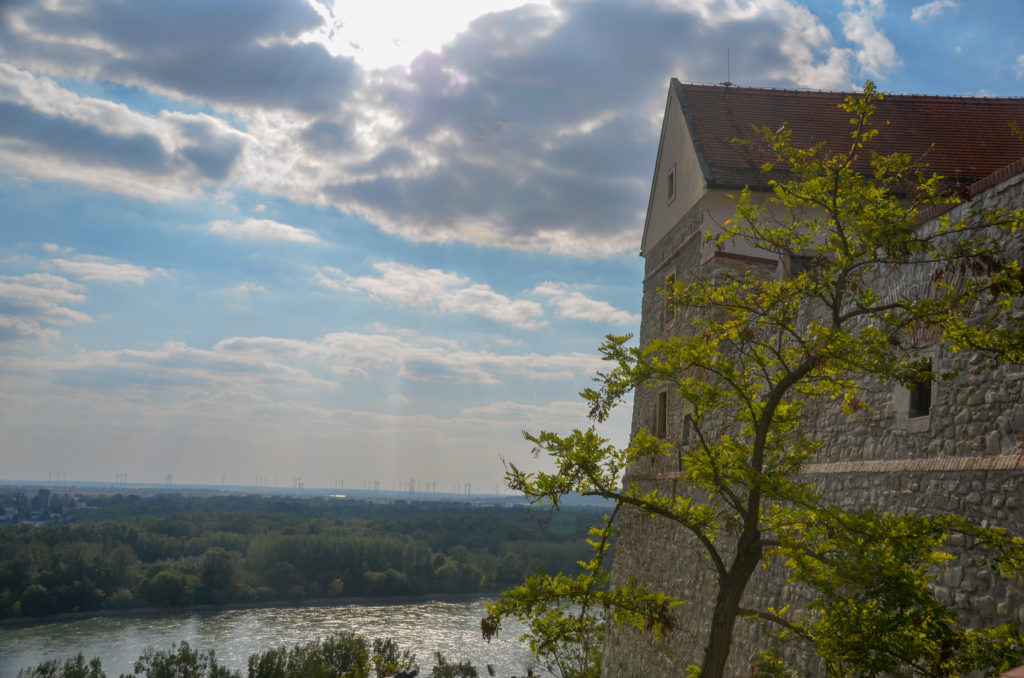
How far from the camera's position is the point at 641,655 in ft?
44.1

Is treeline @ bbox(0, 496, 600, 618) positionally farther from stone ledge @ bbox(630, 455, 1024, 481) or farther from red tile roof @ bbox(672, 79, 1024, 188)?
stone ledge @ bbox(630, 455, 1024, 481)

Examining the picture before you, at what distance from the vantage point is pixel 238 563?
76.1 m

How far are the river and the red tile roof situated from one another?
109 ft

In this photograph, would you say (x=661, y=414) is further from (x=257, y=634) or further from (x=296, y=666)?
(x=257, y=634)

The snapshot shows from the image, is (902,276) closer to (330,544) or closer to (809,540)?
(809,540)

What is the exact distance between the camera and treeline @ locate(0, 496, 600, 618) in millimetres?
62969

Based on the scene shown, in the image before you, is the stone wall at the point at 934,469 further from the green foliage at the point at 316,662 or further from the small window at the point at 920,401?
the green foliage at the point at 316,662

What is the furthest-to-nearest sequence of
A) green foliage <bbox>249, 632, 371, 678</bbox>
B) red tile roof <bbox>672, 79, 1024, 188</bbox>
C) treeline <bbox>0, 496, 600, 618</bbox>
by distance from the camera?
treeline <bbox>0, 496, 600, 618</bbox>, green foliage <bbox>249, 632, 371, 678</bbox>, red tile roof <bbox>672, 79, 1024, 188</bbox>

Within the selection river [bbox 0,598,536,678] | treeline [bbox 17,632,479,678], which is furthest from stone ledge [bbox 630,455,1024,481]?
river [bbox 0,598,536,678]

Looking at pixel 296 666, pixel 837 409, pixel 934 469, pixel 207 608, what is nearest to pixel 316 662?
pixel 296 666

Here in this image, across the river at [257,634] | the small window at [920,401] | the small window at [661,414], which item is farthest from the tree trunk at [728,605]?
the river at [257,634]

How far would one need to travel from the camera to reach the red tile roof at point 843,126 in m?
12.0

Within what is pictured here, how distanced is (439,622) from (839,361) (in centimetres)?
6082

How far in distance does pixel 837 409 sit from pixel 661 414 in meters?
6.47
